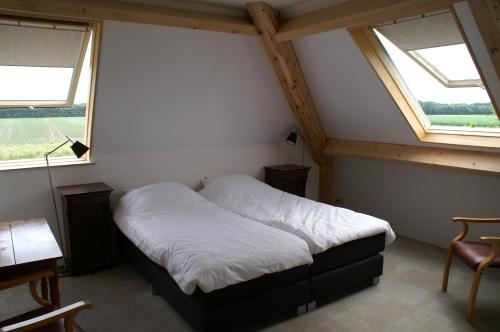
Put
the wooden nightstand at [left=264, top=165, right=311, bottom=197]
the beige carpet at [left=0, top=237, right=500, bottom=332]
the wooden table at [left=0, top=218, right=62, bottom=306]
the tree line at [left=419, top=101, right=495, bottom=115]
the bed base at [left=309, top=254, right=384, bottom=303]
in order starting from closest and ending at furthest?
1. the wooden table at [left=0, top=218, right=62, bottom=306]
2. the beige carpet at [left=0, top=237, right=500, bottom=332]
3. the bed base at [left=309, top=254, right=384, bottom=303]
4. the tree line at [left=419, top=101, right=495, bottom=115]
5. the wooden nightstand at [left=264, top=165, right=311, bottom=197]

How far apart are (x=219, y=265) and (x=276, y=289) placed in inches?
18.8

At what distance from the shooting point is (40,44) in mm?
2943

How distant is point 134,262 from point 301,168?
222 cm

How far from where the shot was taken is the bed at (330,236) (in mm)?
2748

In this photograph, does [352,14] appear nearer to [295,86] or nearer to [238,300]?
[295,86]

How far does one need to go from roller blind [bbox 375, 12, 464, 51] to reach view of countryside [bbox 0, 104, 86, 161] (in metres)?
2.79

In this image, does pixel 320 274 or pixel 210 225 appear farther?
pixel 210 225

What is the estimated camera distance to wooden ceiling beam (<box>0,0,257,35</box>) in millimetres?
2625

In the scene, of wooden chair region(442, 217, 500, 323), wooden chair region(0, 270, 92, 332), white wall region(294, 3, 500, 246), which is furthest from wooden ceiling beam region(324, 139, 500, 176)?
wooden chair region(0, 270, 92, 332)

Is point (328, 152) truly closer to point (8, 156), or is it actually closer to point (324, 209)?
point (324, 209)

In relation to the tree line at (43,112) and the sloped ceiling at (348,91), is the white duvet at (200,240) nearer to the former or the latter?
the tree line at (43,112)

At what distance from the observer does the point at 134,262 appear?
3357 mm

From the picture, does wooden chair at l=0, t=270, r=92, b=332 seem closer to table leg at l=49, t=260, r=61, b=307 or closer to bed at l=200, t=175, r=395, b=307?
table leg at l=49, t=260, r=61, b=307

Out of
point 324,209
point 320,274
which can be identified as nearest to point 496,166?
point 324,209
